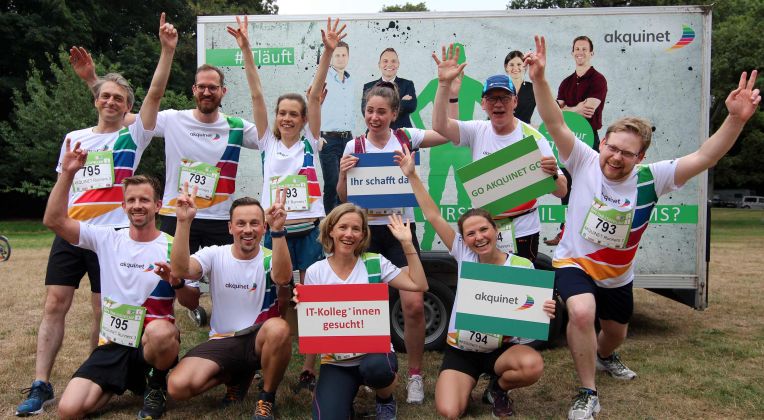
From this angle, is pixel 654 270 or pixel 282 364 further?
pixel 654 270

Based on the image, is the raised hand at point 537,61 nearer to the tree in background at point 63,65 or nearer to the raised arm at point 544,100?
the raised arm at point 544,100

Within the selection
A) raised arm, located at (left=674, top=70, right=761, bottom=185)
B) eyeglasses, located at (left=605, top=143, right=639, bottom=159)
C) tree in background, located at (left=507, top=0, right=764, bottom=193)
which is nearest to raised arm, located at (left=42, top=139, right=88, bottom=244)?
eyeglasses, located at (left=605, top=143, right=639, bottom=159)

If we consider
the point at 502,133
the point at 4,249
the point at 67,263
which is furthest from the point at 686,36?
the point at 4,249

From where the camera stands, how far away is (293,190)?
149 inches

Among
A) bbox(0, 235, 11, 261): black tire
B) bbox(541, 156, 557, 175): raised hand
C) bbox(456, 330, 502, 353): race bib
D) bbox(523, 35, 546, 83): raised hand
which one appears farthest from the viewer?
bbox(0, 235, 11, 261): black tire

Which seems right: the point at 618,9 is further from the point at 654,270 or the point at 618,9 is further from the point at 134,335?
the point at 134,335

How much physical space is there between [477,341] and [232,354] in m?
1.47

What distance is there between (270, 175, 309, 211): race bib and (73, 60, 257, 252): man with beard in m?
0.51

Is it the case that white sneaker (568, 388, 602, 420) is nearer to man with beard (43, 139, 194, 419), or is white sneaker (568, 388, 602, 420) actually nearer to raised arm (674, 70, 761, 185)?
raised arm (674, 70, 761, 185)

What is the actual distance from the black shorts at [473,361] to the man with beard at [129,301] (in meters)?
1.63

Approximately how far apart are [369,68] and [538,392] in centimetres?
279

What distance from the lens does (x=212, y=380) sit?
3.44m

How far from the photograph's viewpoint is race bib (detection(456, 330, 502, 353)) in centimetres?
351

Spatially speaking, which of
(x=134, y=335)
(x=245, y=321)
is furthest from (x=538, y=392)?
(x=134, y=335)
